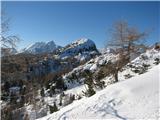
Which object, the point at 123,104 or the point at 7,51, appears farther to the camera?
the point at 7,51

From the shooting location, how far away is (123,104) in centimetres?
1007

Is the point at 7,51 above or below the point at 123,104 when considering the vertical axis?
above

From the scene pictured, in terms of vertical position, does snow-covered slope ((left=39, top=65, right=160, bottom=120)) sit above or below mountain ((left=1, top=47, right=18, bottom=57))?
below

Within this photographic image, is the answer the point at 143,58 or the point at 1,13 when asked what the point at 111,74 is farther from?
the point at 1,13

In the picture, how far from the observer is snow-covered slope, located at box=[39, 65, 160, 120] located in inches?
368

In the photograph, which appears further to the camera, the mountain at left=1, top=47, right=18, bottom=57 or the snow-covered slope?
the mountain at left=1, top=47, right=18, bottom=57

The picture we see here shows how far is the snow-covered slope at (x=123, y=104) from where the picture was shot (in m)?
9.34

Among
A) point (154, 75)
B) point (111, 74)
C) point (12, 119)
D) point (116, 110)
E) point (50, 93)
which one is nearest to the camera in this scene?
point (116, 110)

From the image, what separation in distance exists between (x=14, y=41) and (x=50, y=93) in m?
87.0

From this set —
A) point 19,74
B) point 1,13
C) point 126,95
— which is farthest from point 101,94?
point 1,13

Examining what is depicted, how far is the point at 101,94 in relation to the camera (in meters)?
11.2

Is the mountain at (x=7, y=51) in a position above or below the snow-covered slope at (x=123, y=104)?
above

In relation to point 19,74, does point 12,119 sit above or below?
below

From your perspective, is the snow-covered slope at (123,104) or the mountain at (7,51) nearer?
the snow-covered slope at (123,104)
